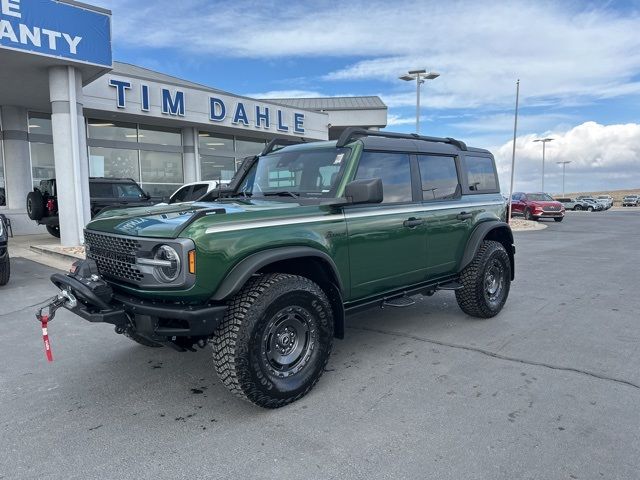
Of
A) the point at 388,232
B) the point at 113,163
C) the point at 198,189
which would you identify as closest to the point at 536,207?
the point at 198,189

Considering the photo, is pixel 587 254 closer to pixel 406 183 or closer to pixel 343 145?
pixel 406 183

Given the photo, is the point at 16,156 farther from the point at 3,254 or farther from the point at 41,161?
the point at 3,254

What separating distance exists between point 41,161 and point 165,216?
49.7ft

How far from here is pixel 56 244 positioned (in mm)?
11938

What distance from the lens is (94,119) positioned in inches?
643

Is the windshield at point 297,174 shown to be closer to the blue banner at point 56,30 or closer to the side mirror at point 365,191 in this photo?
the side mirror at point 365,191

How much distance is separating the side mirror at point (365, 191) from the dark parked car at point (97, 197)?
9558 millimetres

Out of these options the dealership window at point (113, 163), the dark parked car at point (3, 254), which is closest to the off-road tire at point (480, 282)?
the dark parked car at point (3, 254)

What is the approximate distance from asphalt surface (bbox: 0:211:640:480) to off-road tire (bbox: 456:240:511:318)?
161 mm

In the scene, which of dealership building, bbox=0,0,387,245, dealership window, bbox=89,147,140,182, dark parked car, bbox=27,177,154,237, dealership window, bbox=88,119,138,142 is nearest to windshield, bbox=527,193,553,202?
dealership building, bbox=0,0,387,245

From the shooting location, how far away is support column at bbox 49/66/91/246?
10.8m

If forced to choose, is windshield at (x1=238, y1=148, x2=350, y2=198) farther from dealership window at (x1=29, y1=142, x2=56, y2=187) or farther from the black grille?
dealership window at (x1=29, y1=142, x2=56, y2=187)

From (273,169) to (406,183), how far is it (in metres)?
1.29

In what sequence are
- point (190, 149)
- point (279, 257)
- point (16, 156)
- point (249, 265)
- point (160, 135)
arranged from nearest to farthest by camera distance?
1. point (249, 265)
2. point (279, 257)
3. point (16, 156)
4. point (160, 135)
5. point (190, 149)
